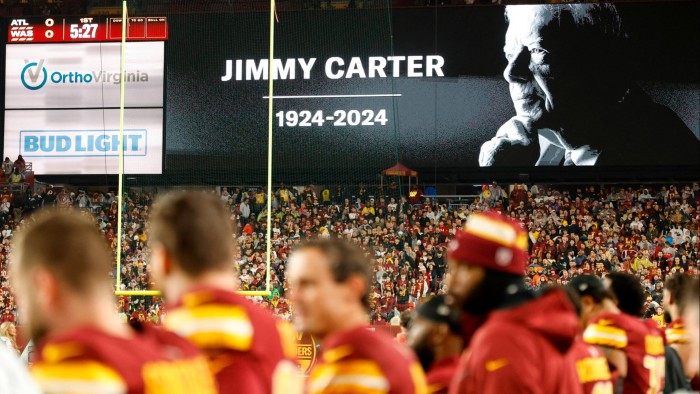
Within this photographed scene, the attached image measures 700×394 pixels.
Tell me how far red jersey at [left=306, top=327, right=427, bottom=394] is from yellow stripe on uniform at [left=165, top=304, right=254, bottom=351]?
22 centimetres

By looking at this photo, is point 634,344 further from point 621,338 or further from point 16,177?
point 16,177

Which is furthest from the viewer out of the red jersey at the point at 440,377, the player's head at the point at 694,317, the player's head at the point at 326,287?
the player's head at the point at 694,317

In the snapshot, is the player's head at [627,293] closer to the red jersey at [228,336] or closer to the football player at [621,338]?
the football player at [621,338]

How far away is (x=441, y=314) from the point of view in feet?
12.0

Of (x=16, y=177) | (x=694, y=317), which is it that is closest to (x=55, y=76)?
(x=16, y=177)

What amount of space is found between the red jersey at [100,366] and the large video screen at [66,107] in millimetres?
25514

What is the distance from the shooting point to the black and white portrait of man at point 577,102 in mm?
26250

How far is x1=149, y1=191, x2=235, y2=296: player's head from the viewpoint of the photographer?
255 centimetres

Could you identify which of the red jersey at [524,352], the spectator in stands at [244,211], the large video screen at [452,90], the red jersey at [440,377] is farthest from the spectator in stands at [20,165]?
the red jersey at [524,352]

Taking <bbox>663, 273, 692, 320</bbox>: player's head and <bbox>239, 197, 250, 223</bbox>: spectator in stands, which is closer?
<bbox>663, 273, 692, 320</bbox>: player's head

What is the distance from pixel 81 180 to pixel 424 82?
9.68 m

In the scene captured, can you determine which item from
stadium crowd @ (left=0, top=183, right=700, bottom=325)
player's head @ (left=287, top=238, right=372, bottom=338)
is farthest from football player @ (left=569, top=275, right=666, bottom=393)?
stadium crowd @ (left=0, top=183, right=700, bottom=325)

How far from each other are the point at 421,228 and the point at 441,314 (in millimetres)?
21382

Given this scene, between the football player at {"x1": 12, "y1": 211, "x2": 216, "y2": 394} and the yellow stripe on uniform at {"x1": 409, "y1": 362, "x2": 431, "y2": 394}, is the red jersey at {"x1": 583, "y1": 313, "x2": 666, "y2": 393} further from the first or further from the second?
the football player at {"x1": 12, "y1": 211, "x2": 216, "y2": 394}
